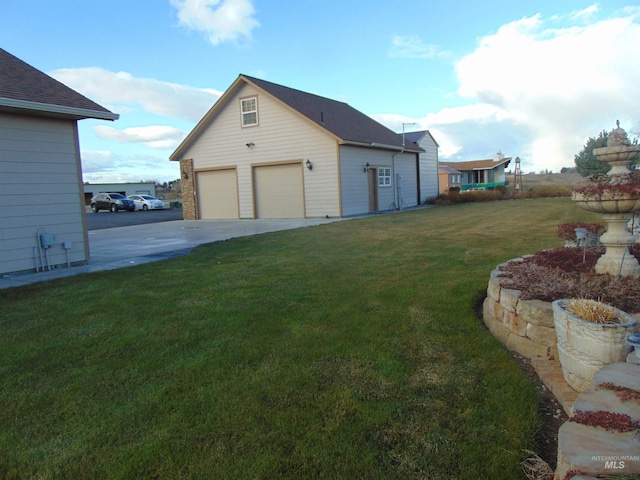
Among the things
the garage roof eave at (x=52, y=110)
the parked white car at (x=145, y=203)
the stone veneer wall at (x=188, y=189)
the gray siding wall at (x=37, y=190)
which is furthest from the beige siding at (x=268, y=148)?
Answer: the parked white car at (x=145, y=203)

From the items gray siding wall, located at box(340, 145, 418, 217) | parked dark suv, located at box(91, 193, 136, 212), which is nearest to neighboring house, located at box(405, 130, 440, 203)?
gray siding wall, located at box(340, 145, 418, 217)

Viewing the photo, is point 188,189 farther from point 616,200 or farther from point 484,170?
point 484,170

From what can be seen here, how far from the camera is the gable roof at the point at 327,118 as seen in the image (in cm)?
1861

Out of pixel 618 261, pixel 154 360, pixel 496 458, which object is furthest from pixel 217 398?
pixel 618 261

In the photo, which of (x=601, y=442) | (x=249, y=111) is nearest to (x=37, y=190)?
Answer: (x=601, y=442)

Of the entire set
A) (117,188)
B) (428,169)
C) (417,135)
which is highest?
(417,135)

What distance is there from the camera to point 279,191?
64.2 feet

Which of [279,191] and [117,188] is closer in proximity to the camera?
[279,191]

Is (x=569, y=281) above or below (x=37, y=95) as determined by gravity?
below

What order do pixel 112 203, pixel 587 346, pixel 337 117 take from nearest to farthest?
pixel 587 346, pixel 337 117, pixel 112 203

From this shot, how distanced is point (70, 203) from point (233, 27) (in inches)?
314

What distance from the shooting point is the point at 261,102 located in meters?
19.1

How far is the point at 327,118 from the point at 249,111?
3.40 m

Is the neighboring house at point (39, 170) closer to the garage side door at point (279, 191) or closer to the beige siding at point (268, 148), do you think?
the beige siding at point (268, 148)
